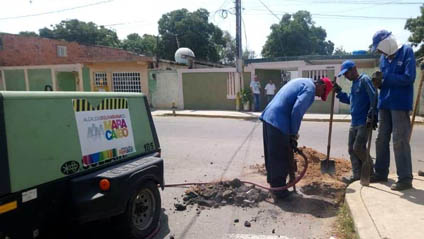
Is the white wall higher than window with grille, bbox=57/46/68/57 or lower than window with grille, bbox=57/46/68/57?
lower

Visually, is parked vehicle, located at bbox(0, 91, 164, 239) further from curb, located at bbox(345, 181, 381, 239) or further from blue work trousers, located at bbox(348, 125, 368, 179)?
blue work trousers, located at bbox(348, 125, 368, 179)

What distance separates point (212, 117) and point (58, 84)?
13.3 m

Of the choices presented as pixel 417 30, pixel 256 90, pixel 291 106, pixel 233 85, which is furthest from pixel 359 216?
pixel 417 30

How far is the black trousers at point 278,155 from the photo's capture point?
4488 mm

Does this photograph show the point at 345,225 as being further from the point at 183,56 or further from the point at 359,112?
the point at 183,56

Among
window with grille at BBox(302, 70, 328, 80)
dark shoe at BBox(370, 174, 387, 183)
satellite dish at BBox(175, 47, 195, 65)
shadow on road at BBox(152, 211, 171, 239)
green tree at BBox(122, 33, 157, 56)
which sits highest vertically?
green tree at BBox(122, 33, 157, 56)

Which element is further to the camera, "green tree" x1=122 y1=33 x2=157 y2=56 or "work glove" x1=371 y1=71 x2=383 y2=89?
"green tree" x1=122 y1=33 x2=157 y2=56

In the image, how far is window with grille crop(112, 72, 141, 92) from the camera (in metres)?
21.0

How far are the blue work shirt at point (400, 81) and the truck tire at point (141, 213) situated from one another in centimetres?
300

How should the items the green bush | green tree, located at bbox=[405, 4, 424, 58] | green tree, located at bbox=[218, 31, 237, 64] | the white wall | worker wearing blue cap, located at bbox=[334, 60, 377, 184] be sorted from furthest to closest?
green tree, located at bbox=[218, 31, 237, 64], green tree, located at bbox=[405, 4, 424, 58], the white wall, the green bush, worker wearing blue cap, located at bbox=[334, 60, 377, 184]

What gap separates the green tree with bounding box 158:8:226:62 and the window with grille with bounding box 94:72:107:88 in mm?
21130

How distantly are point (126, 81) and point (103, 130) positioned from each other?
18589mm

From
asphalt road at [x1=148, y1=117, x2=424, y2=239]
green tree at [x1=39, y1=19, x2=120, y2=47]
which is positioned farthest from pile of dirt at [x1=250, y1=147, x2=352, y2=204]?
green tree at [x1=39, y1=19, x2=120, y2=47]

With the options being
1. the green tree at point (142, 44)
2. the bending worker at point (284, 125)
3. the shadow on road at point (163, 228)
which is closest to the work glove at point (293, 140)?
the bending worker at point (284, 125)
